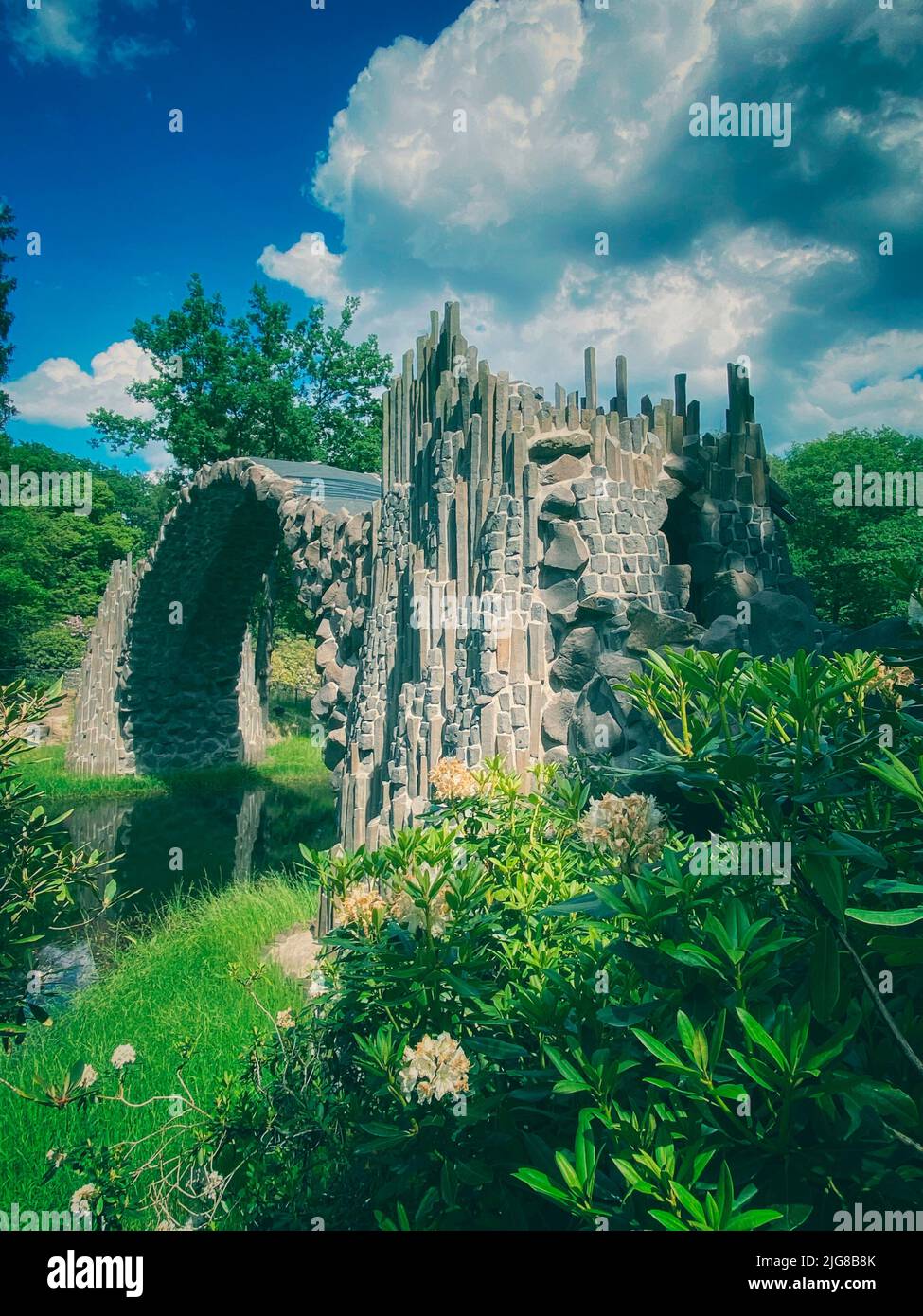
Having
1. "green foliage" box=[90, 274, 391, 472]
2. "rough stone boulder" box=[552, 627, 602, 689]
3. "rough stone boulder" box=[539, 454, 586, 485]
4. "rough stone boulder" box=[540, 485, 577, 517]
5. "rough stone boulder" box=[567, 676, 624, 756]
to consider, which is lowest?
"rough stone boulder" box=[567, 676, 624, 756]

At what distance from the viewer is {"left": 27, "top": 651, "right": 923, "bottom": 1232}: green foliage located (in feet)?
5.09

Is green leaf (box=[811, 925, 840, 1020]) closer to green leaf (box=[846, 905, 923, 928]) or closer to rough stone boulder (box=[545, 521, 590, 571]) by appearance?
green leaf (box=[846, 905, 923, 928])

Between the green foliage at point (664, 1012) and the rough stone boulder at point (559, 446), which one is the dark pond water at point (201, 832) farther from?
the green foliage at point (664, 1012)

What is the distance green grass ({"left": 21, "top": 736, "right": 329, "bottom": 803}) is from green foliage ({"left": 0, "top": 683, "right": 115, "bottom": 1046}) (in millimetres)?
16086

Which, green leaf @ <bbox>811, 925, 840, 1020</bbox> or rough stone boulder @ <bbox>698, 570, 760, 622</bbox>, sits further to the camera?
rough stone boulder @ <bbox>698, 570, 760, 622</bbox>

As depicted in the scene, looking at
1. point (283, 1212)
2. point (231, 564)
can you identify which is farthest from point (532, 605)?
point (231, 564)

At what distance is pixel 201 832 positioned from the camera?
646 inches

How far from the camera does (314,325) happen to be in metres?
27.9

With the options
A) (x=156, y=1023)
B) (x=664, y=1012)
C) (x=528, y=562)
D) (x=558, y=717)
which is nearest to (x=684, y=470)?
(x=528, y=562)

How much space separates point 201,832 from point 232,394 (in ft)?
48.3

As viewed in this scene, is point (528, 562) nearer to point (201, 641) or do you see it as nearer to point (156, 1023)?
point (156, 1023)

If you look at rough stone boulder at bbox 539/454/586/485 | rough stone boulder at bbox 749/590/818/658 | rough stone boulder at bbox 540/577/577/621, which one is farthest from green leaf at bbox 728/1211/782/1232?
rough stone boulder at bbox 539/454/586/485
